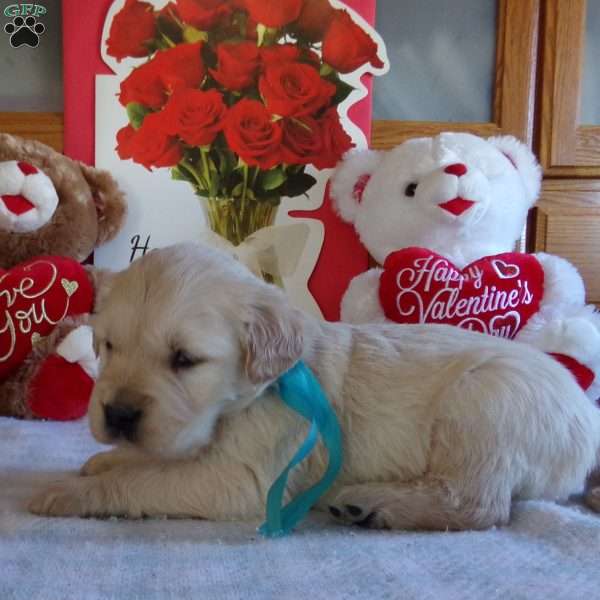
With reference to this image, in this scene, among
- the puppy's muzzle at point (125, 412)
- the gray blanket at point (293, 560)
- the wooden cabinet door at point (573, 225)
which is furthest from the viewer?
the wooden cabinet door at point (573, 225)

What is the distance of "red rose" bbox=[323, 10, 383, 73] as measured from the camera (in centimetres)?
240

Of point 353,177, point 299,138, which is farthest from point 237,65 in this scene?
point 353,177

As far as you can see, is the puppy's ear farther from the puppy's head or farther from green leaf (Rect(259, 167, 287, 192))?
green leaf (Rect(259, 167, 287, 192))

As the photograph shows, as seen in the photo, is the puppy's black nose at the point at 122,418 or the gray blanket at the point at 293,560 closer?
the gray blanket at the point at 293,560

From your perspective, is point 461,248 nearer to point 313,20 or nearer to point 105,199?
point 313,20

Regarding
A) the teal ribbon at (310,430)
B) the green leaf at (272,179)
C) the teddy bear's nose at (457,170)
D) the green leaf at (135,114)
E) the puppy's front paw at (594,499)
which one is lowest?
the puppy's front paw at (594,499)

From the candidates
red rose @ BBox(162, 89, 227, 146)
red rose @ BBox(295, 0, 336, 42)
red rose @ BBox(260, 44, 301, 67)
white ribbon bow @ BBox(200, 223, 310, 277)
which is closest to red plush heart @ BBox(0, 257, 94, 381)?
white ribbon bow @ BBox(200, 223, 310, 277)

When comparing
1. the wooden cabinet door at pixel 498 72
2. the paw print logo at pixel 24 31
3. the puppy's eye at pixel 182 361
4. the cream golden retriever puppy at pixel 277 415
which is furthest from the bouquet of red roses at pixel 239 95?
the puppy's eye at pixel 182 361

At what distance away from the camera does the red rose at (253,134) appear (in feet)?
7.90

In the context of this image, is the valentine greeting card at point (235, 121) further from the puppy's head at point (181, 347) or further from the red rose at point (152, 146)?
the puppy's head at point (181, 347)

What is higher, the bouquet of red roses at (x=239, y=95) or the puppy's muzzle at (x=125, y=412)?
the bouquet of red roses at (x=239, y=95)

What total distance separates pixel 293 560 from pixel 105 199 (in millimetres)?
1482

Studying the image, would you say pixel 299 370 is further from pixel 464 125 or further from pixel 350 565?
pixel 464 125

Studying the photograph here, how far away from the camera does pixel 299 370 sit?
131cm
